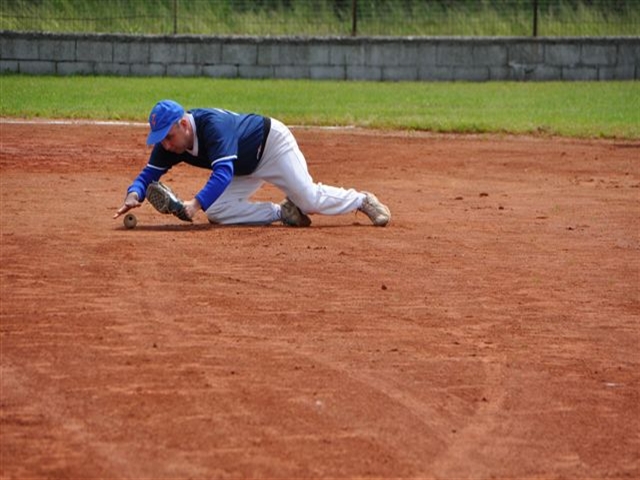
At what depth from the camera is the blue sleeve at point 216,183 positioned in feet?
36.4

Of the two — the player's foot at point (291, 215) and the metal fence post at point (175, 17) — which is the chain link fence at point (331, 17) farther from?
the player's foot at point (291, 215)

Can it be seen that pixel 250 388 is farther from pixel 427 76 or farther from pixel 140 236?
pixel 427 76

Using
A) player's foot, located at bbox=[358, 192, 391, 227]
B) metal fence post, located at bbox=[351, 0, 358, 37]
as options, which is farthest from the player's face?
metal fence post, located at bbox=[351, 0, 358, 37]

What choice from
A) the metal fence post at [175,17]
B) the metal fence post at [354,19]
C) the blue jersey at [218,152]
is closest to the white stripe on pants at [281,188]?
the blue jersey at [218,152]

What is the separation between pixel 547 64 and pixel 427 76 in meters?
2.69

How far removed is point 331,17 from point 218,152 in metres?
21.2

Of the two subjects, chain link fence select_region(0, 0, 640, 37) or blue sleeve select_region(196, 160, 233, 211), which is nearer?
blue sleeve select_region(196, 160, 233, 211)

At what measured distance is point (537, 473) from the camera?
6.08 meters

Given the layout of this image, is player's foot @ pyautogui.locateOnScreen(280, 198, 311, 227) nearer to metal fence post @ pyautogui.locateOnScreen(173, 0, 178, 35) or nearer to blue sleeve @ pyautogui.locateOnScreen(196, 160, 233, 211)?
blue sleeve @ pyautogui.locateOnScreen(196, 160, 233, 211)

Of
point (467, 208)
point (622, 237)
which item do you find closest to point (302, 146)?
point (467, 208)

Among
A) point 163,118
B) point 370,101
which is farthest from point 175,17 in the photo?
point 163,118

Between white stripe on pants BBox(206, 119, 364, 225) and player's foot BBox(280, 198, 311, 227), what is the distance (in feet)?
0.17

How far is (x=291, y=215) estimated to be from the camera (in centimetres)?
1209

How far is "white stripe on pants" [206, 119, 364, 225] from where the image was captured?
1171cm
